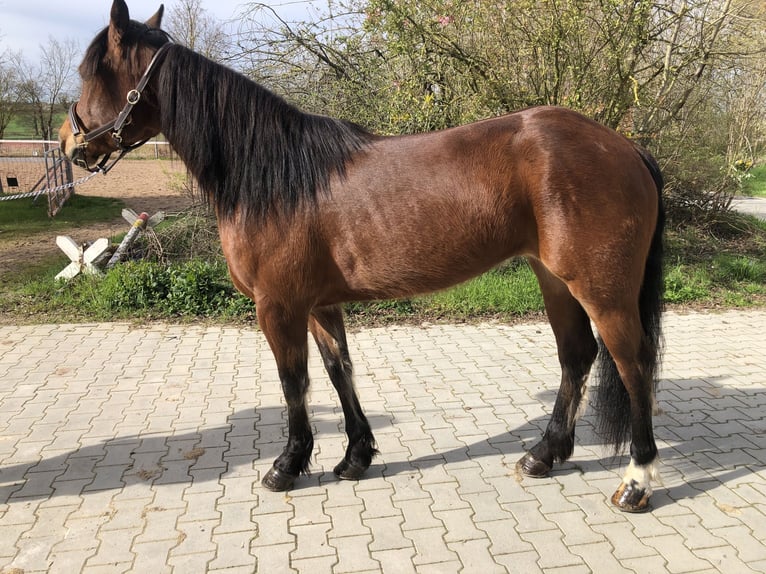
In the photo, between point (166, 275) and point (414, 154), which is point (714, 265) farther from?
point (166, 275)

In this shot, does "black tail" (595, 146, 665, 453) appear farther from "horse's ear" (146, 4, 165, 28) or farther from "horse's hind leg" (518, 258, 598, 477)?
"horse's ear" (146, 4, 165, 28)

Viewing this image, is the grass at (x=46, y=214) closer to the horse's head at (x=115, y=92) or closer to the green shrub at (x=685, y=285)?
the horse's head at (x=115, y=92)

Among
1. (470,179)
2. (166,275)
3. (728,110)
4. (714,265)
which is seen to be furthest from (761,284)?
(166,275)

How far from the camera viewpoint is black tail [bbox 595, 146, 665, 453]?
2707mm

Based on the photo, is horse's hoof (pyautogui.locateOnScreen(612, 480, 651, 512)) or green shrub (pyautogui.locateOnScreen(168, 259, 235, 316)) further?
green shrub (pyautogui.locateOnScreen(168, 259, 235, 316))

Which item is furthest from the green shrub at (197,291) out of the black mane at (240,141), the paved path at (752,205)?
the paved path at (752,205)

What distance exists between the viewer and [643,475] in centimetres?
270

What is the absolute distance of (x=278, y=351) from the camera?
2.72 m

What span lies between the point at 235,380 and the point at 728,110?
864cm

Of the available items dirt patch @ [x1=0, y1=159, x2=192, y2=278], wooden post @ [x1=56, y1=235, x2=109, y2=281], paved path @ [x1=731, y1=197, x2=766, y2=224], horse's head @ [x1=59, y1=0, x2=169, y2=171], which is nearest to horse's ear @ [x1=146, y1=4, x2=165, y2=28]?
horse's head @ [x1=59, y1=0, x2=169, y2=171]

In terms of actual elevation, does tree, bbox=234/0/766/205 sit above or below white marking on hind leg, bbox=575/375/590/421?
above

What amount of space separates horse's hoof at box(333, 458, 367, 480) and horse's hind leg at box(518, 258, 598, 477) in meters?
0.91

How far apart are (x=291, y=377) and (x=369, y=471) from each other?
76cm

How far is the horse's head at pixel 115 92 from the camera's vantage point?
2.52 meters
